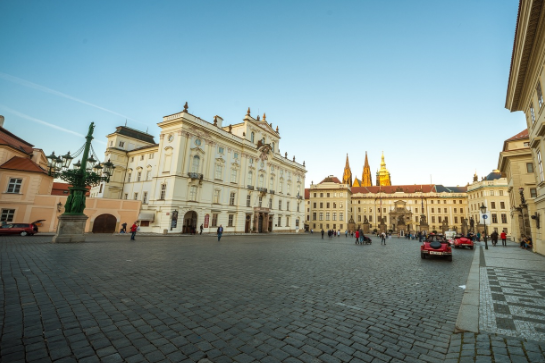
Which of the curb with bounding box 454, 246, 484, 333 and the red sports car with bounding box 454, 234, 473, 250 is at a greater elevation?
the red sports car with bounding box 454, 234, 473, 250

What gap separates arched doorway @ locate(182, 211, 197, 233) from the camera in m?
34.2

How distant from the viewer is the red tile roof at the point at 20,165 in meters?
27.5

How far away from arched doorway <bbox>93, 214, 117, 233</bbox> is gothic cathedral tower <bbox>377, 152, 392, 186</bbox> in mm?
119012

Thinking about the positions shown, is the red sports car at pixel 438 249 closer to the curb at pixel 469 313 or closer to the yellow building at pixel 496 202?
the curb at pixel 469 313

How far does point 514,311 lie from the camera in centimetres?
549

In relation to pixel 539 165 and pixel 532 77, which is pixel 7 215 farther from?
pixel 539 165

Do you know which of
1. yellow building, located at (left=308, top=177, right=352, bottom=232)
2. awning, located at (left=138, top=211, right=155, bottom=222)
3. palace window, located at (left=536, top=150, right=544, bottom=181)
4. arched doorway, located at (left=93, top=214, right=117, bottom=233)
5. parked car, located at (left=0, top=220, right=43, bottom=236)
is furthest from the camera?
yellow building, located at (left=308, top=177, right=352, bottom=232)

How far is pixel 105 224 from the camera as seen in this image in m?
31.3

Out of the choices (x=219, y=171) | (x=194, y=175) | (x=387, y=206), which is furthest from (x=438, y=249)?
(x=387, y=206)

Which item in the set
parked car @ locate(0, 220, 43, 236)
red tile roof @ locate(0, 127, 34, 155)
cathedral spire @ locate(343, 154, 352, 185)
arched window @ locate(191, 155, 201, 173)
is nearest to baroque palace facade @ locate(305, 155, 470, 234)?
cathedral spire @ locate(343, 154, 352, 185)

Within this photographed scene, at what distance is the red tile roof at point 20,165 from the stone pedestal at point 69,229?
56.4 ft

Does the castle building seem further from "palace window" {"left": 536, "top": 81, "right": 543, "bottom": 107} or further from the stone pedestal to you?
the stone pedestal

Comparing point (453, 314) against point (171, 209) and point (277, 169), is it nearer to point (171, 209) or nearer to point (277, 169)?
point (171, 209)

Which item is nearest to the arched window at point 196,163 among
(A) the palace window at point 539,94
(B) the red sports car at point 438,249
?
(B) the red sports car at point 438,249
